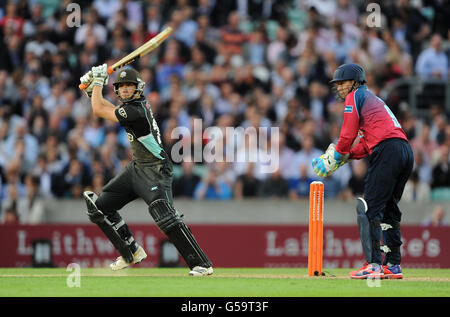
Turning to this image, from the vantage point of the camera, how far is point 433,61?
2030cm

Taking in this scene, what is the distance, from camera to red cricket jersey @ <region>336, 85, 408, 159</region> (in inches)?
421

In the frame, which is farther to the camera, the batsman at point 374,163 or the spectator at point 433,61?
the spectator at point 433,61

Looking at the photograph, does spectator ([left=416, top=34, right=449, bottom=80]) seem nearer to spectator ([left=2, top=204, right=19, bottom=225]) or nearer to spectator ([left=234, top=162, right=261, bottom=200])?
spectator ([left=234, top=162, right=261, bottom=200])

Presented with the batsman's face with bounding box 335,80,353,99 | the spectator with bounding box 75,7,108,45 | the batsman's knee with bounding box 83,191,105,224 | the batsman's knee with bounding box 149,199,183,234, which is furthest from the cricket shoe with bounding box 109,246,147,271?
the spectator with bounding box 75,7,108,45

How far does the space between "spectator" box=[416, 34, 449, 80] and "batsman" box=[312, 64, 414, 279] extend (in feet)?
31.7

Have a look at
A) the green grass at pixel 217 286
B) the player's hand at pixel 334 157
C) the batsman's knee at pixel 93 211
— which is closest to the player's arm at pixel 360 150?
the player's hand at pixel 334 157

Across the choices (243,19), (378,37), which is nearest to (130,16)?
(243,19)

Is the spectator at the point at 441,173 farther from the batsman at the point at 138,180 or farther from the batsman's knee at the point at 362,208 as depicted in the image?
the batsman at the point at 138,180

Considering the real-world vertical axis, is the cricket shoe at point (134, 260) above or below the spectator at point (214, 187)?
below

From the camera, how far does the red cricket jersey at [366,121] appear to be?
10695mm

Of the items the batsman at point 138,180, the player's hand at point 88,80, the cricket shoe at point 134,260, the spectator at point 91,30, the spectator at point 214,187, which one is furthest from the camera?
the spectator at point 91,30

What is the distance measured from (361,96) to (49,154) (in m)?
8.52

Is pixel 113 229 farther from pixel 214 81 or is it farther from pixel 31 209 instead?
pixel 214 81
